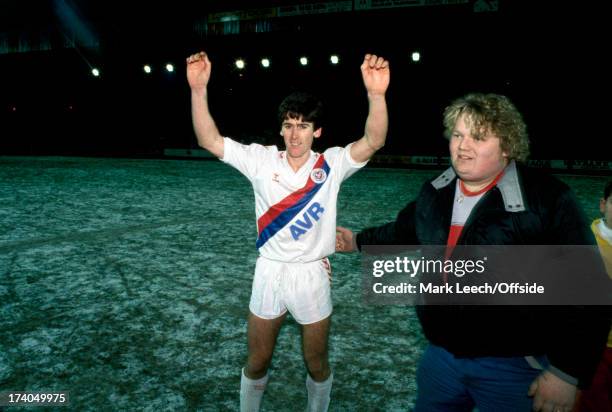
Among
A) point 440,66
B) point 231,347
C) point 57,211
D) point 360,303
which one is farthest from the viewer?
point 440,66

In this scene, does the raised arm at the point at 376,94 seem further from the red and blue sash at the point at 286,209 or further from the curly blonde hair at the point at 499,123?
the curly blonde hair at the point at 499,123

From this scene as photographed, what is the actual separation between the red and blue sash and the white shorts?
0.57ft

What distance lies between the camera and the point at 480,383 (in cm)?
156

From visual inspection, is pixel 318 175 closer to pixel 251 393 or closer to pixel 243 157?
pixel 243 157

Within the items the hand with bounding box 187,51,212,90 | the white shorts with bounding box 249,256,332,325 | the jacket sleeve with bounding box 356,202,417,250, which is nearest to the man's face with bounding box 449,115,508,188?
the jacket sleeve with bounding box 356,202,417,250

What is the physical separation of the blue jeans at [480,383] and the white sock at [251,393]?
95cm

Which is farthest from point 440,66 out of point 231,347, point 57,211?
point 231,347

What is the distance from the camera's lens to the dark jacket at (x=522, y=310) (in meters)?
1.32

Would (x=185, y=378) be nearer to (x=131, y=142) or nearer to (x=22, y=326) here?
(x=22, y=326)

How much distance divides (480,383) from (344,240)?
1.09 m

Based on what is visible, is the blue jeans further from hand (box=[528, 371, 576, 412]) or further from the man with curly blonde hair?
hand (box=[528, 371, 576, 412])

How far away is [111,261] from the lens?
5160mm

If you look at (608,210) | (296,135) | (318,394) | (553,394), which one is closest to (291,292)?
(318,394)

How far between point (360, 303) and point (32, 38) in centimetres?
2603
